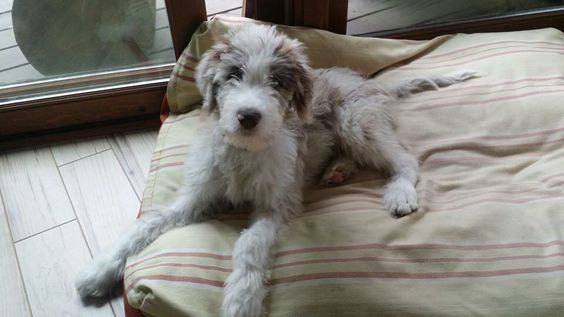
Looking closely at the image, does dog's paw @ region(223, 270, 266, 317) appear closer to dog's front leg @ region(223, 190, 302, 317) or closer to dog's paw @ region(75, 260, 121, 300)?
dog's front leg @ region(223, 190, 302, 317)

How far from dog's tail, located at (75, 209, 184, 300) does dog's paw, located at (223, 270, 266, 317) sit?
0.45 meters

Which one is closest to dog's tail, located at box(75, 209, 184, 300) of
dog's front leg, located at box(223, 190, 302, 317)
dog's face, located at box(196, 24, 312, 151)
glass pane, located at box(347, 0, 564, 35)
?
dog's front leg, located at box(223, 190, 302, 317)

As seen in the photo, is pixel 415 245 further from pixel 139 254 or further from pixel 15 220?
pixel 15 220

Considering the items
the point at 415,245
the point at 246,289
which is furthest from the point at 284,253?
the point at 415,245

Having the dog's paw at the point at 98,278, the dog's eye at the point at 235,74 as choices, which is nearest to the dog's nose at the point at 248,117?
the dog's eye at the point at 235,74

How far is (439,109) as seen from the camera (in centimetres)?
232

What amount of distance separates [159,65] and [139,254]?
4.38 ft

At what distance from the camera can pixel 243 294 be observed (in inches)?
60.5

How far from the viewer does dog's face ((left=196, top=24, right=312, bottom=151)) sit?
1.58 metres

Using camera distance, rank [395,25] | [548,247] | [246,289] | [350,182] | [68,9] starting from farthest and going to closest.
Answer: [395,25] < [68,9] < [350,182] < [548,247] < [246,289]

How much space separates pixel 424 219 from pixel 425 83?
89 cm

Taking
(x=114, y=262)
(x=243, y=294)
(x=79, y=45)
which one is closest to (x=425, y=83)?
(x=243, y=294)

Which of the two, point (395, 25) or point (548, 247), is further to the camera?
point (395, 25)

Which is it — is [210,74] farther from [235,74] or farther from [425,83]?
[425,83]
